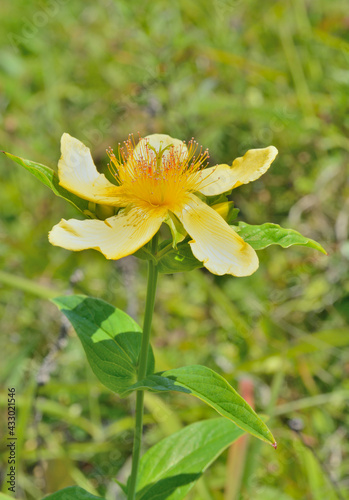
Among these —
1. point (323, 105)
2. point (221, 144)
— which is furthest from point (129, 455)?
point (323, 105)

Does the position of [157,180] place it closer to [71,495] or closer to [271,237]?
[271,237]

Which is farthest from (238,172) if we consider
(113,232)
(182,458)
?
(182,458)

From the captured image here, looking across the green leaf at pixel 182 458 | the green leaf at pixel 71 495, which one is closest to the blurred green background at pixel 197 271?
the green leaf at pixel 182 458

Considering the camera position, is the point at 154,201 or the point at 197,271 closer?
the point at 154,201

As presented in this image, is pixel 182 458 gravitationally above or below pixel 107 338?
below

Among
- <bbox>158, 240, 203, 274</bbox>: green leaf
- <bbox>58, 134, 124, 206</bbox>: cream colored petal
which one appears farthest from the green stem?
<bbox>58, 134, 124, 206</bbox>: cream colored petal

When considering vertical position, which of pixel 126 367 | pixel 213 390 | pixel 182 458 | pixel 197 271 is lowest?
pixel 197 271
